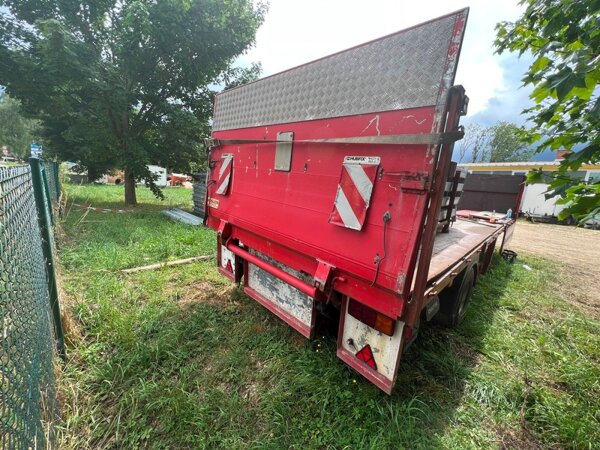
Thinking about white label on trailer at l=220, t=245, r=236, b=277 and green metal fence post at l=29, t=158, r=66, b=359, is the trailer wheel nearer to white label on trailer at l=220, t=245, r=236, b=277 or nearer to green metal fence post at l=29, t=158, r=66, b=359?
A: white label on trailer at l=220, t=245, r=236, b=277

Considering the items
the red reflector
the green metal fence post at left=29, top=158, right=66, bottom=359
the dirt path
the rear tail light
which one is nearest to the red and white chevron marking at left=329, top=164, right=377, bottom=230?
the rear tail light

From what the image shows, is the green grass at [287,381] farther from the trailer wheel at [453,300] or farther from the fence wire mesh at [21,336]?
the fence wire mesh at [21,336]

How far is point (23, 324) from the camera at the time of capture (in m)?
1.37

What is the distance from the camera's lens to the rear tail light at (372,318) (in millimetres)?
1708

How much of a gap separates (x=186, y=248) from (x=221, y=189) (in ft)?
8.15

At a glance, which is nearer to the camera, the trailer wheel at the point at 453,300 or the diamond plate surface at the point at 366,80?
the diamond plate surface at the point at 366,80

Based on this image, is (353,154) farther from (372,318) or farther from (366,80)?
(372,318)

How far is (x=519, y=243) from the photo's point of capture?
9.03 metres

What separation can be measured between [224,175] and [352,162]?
1.76 m

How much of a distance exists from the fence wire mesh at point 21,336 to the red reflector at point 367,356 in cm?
179

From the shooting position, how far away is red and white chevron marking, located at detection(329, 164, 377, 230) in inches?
65.3

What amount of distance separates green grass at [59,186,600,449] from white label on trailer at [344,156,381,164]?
1.74 metres

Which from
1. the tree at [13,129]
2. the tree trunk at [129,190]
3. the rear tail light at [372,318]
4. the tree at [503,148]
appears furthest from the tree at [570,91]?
the tree at [13,129]

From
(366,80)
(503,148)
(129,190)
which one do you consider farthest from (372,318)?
(503,148)
